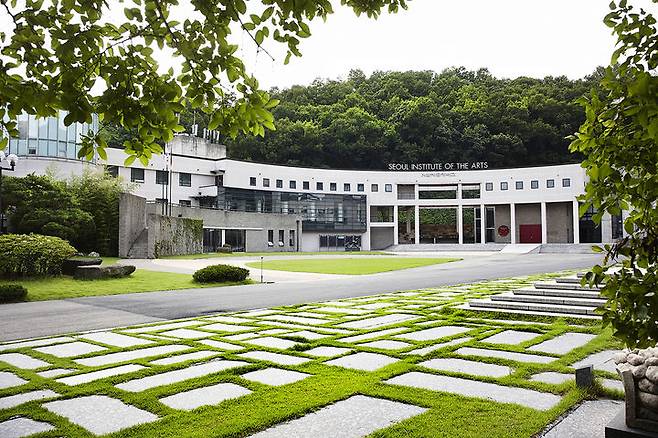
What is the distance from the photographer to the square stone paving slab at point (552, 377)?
17.2 feet

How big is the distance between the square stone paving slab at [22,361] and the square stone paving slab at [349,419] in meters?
3.86

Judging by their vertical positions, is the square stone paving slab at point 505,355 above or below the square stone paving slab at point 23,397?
above

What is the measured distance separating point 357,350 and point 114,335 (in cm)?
426

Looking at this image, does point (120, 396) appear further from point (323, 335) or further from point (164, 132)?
point (323, 335)

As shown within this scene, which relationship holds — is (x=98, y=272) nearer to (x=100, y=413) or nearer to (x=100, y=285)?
(x=100, y=285)

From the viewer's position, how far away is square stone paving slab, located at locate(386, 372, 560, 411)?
15.1ft

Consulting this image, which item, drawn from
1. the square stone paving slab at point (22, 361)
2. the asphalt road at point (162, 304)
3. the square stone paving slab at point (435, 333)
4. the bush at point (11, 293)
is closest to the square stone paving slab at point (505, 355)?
the square stone paving slab at point (435, 333)

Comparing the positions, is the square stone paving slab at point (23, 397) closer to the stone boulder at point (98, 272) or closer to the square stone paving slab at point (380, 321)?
the square stone paving slab at point (380, 321)

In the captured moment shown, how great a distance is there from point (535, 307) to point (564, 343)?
311 centimetres

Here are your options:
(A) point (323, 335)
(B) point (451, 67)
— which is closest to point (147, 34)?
(A) point (323, 335)

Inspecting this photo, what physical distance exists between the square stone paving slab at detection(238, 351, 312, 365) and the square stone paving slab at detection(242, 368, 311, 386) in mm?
379

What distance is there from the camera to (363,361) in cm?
623

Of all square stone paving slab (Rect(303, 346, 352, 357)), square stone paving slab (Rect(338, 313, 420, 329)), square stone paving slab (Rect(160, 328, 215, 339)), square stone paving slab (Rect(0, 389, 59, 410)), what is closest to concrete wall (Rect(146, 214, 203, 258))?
square stone paving slab (Rect(160, 328, 215, 339))

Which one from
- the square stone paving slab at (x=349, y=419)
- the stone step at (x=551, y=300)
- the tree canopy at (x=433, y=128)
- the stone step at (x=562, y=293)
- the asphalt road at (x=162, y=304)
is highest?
the tree canopy at (x=433, y=128)
